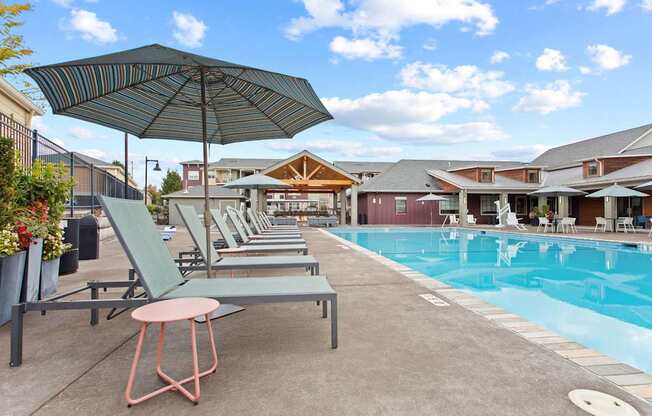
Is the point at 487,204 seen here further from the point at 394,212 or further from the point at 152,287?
the point at 152,287

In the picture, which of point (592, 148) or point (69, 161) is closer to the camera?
point (69, 161)

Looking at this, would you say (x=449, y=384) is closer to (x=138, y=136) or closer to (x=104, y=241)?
(x=138, y=136)

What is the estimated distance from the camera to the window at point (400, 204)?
82.8 ft

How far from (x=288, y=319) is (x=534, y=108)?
37.1 meters

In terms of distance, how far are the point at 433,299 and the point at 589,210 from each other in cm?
2372

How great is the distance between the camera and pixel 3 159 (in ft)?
11.0

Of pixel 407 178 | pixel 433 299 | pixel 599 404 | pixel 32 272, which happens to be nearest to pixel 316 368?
pixel 599 404

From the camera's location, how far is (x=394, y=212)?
25203mm

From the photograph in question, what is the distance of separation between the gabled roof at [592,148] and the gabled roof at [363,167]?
51.2 ft

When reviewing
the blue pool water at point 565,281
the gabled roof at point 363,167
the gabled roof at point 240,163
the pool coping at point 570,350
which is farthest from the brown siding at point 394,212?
the pool coping at point 570,350

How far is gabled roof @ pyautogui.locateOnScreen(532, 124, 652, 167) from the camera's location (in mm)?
21942

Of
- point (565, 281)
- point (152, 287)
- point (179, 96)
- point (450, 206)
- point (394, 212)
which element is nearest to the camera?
point (152, 287)

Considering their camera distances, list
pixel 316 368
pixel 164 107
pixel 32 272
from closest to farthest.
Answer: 1. pixel 316 368
2. pixel 32 272
3. pixel 164 107

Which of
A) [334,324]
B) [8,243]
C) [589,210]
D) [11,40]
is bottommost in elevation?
[334,324]
